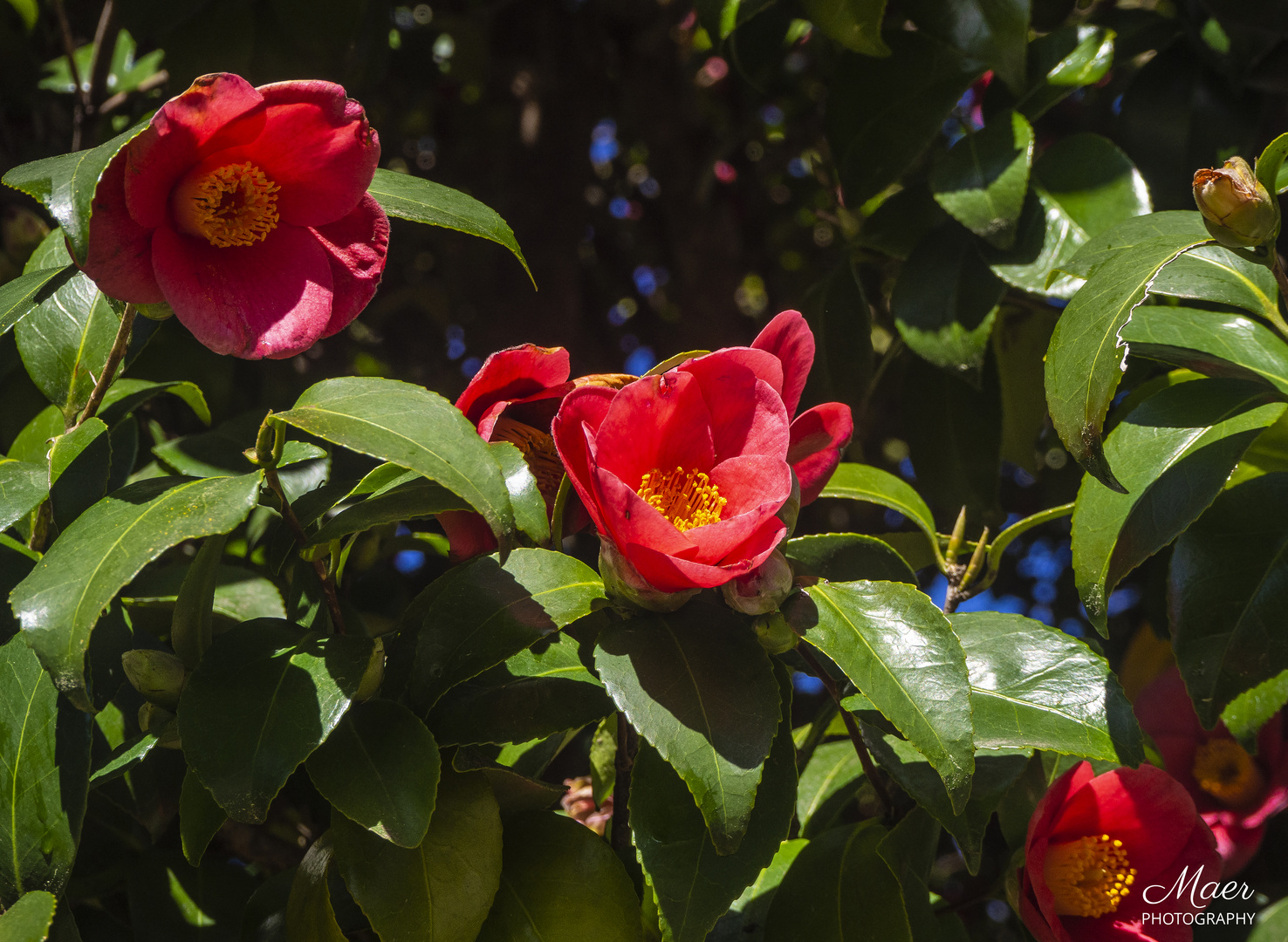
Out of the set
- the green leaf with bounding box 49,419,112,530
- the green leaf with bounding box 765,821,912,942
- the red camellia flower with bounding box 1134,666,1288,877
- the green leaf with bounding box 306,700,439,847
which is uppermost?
the green leaf with bounding box 49,419,112,530

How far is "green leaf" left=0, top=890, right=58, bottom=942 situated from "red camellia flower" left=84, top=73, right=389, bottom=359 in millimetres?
325

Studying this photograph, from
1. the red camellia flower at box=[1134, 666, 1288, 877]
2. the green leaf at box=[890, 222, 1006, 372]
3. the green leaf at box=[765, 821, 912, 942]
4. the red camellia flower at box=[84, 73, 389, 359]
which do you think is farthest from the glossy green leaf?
the red camellia flower at box=[1134, 666, 1288, 877]

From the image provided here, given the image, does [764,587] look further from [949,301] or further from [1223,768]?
[1223,768]

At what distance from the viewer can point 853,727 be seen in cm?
67

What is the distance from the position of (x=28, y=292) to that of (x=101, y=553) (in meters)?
0.23

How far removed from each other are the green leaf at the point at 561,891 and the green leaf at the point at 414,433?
0.85ft

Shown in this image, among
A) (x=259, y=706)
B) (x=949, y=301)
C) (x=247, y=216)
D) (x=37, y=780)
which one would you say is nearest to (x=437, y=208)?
(x=247, y=216)

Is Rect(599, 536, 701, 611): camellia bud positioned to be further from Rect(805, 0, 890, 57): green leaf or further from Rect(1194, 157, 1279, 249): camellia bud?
Rect(805, 0, 890, 57): green leaf

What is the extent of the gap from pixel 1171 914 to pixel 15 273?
1.32 meters

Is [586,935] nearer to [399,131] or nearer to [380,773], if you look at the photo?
[380,773]

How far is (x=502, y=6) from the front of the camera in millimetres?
1706

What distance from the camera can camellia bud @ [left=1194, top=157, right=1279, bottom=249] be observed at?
587mm

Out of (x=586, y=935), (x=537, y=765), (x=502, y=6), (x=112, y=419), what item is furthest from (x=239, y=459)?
(x=502, y=6)

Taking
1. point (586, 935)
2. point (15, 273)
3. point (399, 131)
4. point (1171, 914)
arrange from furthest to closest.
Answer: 1. point (399, 131)
2. point (15, 273)
3. point (1171, 914)
4. point (586, 935)
